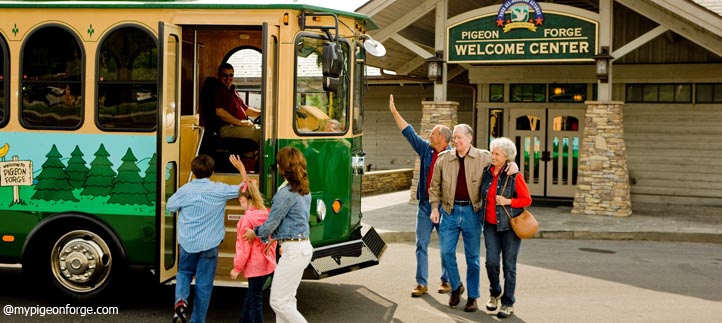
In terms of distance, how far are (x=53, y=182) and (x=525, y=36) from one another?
11.0 metres

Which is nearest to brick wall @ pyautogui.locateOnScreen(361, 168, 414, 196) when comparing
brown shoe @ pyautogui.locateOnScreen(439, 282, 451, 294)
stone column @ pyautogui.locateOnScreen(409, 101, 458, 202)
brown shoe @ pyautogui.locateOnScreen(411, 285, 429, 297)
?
stone column @ pyautogui.locateOnScreen(409, 101, 458, 202)

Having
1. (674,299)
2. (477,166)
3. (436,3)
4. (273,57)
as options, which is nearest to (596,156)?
(436,3)

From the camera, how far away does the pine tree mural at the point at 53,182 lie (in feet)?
27.4

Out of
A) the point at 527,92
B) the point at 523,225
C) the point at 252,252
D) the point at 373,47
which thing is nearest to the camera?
the point at 252,252

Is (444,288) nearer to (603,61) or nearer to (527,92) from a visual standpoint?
(603,61)

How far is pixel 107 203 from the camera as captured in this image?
326 inches

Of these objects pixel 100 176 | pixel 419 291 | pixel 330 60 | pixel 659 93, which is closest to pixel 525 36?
pixel 659 93

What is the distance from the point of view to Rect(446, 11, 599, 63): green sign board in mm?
16797

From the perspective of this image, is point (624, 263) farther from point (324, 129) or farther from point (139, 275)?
point (139, 275)

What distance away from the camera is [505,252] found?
8359 mm

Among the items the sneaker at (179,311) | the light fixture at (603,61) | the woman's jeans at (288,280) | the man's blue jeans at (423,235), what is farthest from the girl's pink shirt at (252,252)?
the light fixture at (603,61)

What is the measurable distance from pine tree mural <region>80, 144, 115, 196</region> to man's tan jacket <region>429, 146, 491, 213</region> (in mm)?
3083

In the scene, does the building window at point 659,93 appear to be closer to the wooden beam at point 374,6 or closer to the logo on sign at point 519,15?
the logo on sign at point 519,15

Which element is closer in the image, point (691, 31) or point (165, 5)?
point (165, 5)
